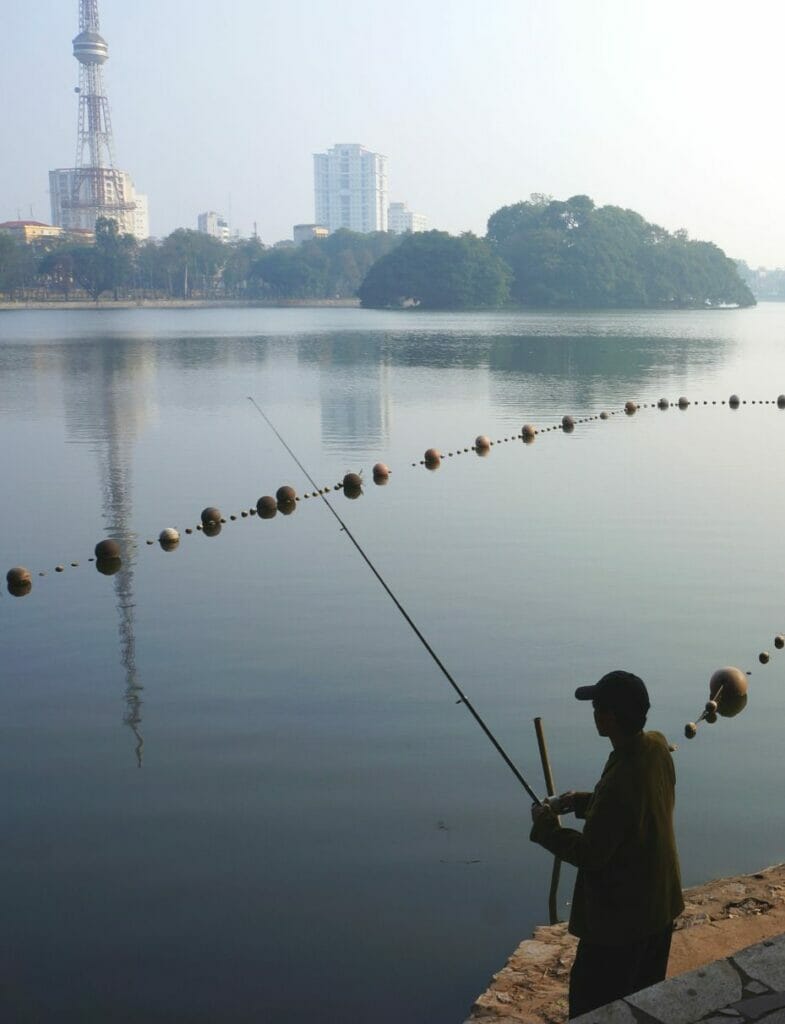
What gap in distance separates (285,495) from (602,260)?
121 m

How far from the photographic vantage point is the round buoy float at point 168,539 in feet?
49.5

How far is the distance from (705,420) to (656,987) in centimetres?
2486

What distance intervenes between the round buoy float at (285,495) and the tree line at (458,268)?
347 ft

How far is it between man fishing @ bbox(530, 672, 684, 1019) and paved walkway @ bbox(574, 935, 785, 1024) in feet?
0.45

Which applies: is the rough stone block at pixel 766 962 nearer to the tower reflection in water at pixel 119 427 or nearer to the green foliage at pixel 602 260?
the tower reflection in water at pixel 119 427

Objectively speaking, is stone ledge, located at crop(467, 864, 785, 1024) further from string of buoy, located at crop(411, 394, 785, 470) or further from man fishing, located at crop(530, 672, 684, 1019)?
string of buoy, located at crop(411, 394, 785, 470)

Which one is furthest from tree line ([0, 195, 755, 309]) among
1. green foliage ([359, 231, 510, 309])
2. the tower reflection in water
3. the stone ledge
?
the stone ledge

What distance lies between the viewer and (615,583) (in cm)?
1290

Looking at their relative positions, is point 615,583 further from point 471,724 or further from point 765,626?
point 471,724

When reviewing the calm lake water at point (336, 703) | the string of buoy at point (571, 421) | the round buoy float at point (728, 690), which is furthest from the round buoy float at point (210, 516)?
the round buoy float at point (728, 690)

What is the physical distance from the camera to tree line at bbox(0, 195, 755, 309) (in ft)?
407

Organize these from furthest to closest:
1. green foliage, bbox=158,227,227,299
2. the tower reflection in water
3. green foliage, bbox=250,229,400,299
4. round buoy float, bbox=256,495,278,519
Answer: green foliage, bbox=250,229,400,299 < green foliage, bbox=158,227,227,299 < round buoy float, bbox=256,495,278,519 < the tower reflection in water

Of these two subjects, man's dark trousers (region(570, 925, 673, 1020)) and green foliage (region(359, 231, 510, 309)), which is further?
green foliage (region(359, 231, 510, 309))

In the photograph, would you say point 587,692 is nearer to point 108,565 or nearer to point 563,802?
point 563,802
